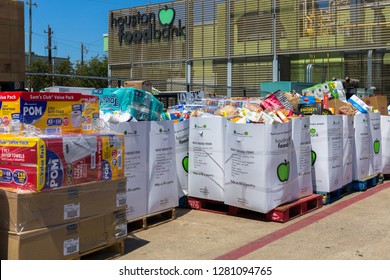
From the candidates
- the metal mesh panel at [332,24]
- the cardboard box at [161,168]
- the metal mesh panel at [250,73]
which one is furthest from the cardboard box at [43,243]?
the metal mesh panel at [332,24]

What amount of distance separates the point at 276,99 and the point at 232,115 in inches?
40.9

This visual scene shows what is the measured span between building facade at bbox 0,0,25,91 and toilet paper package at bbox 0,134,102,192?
1535mm

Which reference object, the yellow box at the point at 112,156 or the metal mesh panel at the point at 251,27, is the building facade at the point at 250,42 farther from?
the yellow box at the point at 112,156

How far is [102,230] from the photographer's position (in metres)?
4.61

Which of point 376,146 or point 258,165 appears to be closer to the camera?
point 258,165

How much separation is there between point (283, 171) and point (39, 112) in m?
3.65

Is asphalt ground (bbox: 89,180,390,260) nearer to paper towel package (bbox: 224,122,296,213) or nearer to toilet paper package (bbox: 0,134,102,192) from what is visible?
paper towel package (bbox: 224,122,296,213)

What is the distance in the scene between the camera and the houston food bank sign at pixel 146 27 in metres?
23.1

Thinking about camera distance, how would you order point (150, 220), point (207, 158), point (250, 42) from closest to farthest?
point (150, 220) < point (207, 158) < point (250, 42)

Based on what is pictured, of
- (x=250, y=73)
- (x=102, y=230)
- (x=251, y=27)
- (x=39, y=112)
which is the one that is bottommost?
(x=102, y=230)

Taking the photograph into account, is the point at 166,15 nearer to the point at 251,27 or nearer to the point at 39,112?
the point at 251,27

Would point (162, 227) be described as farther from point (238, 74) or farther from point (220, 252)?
point (238, 74)

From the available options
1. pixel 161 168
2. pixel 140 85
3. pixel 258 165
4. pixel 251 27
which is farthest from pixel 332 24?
pixel 161 168

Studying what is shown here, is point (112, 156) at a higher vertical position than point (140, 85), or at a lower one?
lower
